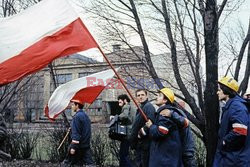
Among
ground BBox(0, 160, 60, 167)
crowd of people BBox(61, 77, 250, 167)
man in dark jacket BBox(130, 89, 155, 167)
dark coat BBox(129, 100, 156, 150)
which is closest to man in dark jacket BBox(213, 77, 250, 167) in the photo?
crowd of people BBox(61, 77, 250, 167)

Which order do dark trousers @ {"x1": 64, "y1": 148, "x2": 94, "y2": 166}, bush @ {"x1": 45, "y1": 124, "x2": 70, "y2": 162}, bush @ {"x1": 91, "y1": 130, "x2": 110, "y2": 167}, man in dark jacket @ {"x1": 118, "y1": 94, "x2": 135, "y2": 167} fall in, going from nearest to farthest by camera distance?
1. dark trousers @ {"x1": 64, "y1": 148, "x2": 94, "y2": 166}
2. man in dark jacket @ {"x1": 118, "y1": 94, "x2": 135, "y2": 167}
3. bush @ {"x1": 91, "y1": 130, "x2": 110, "y2": 167}
4. bush @ {"x1": 45, "y1": 124, "x2": 70, "y2": 162}

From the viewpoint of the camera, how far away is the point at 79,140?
7449 mm

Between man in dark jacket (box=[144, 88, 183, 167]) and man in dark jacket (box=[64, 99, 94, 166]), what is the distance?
2.47 metres

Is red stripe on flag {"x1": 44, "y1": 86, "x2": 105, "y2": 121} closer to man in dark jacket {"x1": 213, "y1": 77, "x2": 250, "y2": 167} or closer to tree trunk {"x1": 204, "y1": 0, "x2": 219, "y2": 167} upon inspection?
tree trunk {"x1": 204, "y1": 0, "x2": 219, "y2": 167}

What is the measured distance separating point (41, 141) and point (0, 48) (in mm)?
9265

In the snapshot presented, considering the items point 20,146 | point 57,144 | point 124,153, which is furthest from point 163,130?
point 20,146

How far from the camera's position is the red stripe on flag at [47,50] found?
4711mm

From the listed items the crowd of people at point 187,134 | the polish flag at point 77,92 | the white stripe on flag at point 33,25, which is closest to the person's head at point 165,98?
the crowd of people at point 187,134

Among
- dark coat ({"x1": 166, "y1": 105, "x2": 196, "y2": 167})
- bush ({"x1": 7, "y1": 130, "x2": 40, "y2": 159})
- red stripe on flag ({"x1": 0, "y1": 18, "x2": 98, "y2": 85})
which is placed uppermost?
red stripe on flag ({"x1": 0, "y1": 18, "x2": 98, "y2": 85})

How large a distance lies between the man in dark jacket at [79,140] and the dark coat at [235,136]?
328 cm

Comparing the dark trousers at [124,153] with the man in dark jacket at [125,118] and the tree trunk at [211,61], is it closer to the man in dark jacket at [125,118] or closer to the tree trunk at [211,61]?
the man in dark jacket at [125,118]

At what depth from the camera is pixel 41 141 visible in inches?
538

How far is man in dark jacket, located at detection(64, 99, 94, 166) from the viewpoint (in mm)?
7383

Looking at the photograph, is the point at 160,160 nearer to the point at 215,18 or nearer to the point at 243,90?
the point at 215,18
